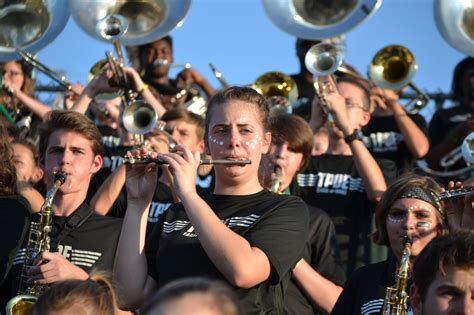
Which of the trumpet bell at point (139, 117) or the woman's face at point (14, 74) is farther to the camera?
the woman's face at point (14, 74)

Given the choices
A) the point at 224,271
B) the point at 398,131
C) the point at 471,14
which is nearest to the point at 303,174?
the point at 398,131

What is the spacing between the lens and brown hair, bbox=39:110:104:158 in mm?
6145

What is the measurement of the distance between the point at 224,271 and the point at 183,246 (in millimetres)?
267

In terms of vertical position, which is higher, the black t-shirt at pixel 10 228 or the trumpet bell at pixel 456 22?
the trumpet bell at pixel 456 22

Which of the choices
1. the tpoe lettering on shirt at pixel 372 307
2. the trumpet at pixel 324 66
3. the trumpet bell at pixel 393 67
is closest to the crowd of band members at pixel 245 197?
the tpoe lettering on shirt at pixel 372 307

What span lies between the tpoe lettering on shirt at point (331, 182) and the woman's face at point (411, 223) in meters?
1.53

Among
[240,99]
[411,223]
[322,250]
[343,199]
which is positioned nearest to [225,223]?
[240,99]

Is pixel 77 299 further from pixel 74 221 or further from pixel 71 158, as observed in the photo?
pixel 71 158

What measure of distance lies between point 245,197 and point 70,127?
1.44 metres

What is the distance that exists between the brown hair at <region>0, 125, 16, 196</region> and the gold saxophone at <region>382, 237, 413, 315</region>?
2.00 metres

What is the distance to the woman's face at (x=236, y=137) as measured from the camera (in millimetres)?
5109

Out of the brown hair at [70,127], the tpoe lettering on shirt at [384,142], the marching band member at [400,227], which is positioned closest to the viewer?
the marching band member at [400,227]

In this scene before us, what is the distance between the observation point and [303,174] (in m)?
7.30

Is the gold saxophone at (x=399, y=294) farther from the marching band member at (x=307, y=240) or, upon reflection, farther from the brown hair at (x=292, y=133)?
the brown hair at (x=292, y=133)
